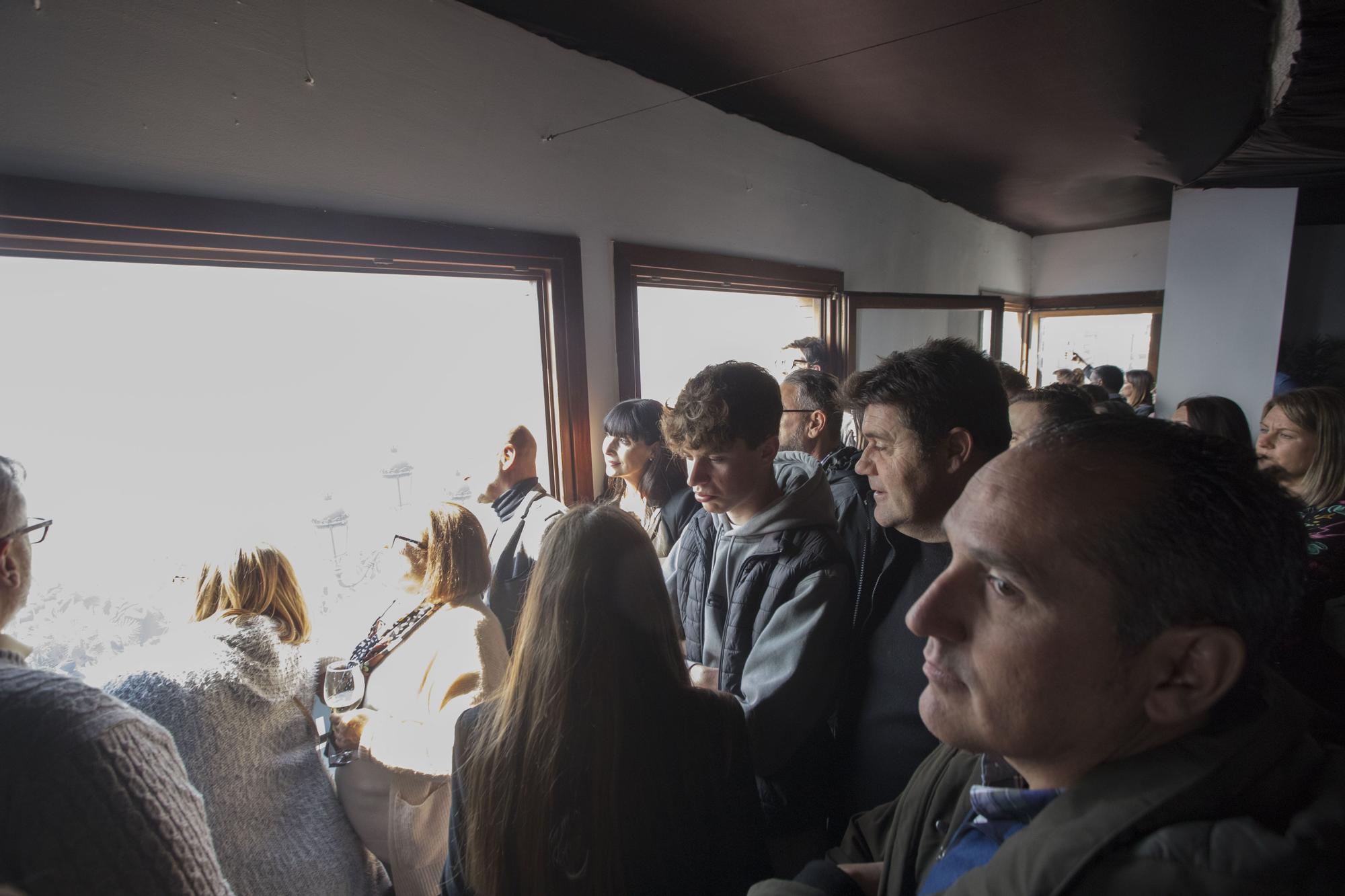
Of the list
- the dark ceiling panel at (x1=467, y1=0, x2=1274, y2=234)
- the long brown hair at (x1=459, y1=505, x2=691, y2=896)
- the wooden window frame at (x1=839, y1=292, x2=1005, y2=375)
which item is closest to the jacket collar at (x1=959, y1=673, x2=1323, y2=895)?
the long brown hair at (x1=459, y1=505, x2=691, y2=896)

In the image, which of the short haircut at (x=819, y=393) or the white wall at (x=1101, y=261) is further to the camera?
the white wall at (x=1101, y=261)

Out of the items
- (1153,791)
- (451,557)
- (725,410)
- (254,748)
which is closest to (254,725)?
(254,748)

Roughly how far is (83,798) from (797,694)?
1181 millimetres

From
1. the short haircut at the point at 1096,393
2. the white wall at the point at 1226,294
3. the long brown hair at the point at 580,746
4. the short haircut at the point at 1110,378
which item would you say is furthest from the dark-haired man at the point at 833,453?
the short haircut at the point at 1110,378

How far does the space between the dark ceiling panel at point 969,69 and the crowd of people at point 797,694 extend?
1.52 metres

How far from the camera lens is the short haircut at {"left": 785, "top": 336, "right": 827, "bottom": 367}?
390 cm

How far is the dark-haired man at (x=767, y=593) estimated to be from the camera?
1.36m

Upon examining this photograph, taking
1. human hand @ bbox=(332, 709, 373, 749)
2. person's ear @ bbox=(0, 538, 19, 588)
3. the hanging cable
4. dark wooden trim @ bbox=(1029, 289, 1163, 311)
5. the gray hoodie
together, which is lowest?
human hand @ bbox=(332, 709, 373, 749)

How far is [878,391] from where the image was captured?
4.97 feet

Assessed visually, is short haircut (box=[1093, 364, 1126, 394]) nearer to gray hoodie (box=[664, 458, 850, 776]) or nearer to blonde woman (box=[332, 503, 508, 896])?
gray hoodie (box=[664, 458, 850, 776])

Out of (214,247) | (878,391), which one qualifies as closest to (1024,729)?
(878,391)

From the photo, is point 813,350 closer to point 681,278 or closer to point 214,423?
point 681,278

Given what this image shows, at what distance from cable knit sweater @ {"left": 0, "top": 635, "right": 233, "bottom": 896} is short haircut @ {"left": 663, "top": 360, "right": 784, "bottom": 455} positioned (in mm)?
1187

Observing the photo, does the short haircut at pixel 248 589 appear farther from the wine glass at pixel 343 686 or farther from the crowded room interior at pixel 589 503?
the wine glass at pixel 343 686
